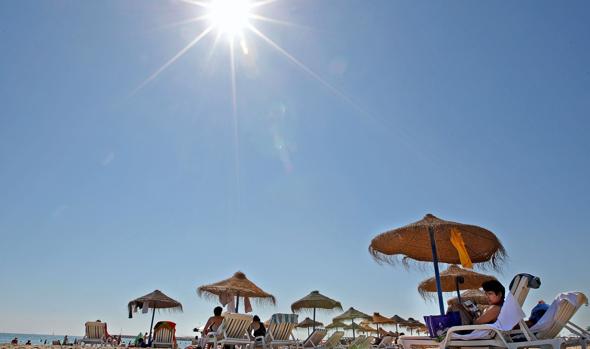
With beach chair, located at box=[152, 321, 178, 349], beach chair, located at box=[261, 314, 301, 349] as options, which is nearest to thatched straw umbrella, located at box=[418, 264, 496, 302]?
beach chair, located at box=[261, 314, 301, 349]

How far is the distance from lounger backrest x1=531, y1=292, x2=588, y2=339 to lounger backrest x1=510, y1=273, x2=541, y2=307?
0.26 metres

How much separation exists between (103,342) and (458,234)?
38.6 feet

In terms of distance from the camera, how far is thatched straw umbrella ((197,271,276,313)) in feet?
43.2

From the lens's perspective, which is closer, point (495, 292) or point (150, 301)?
point (495, 292)

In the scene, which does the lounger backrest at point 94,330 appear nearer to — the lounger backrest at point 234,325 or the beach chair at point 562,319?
the lounger backrest at point 234,325

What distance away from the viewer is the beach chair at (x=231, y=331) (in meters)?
7.35

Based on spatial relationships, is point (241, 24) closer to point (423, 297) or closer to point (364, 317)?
point (423, 297)

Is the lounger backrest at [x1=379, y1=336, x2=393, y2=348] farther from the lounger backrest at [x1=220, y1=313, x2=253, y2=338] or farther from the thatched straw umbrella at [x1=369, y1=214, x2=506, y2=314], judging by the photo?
the lounger backrest at [x1=220, y1=313, x2=253, y2=338]

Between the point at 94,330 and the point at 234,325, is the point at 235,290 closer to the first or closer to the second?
the point at 94,330

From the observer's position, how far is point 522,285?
3506 mm

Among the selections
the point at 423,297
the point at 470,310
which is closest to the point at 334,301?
the point at 423,297

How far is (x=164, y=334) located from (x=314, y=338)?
16.8 ft

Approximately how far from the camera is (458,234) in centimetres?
790

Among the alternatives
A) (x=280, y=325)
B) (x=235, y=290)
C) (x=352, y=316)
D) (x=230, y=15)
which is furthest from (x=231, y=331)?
(x=352, y=316)
